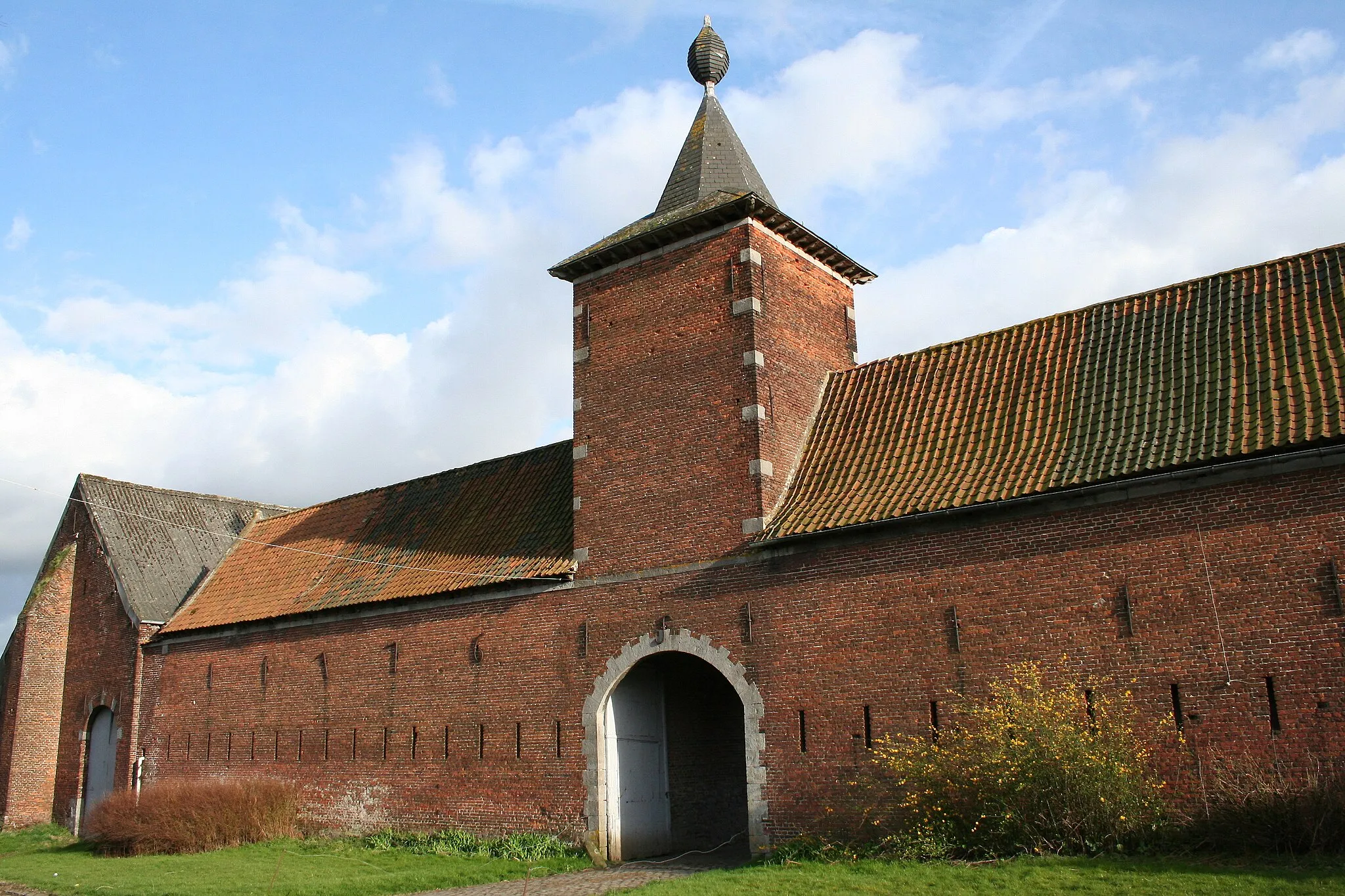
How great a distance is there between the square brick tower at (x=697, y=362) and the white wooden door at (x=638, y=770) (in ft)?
6.98

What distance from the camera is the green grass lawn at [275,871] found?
47.8 feet

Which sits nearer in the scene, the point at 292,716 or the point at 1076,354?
the point at 1076,354

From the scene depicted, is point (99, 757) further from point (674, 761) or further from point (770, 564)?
point (770, 564)

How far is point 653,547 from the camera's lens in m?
17.1

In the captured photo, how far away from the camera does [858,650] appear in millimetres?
14617

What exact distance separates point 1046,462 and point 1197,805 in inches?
171

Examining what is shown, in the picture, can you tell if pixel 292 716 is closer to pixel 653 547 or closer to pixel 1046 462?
pixel 653 547

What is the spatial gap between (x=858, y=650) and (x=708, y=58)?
1225cm

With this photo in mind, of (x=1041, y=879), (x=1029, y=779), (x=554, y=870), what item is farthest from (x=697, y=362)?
(x=1041, y=879)

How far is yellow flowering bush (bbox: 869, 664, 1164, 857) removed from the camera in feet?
38.7

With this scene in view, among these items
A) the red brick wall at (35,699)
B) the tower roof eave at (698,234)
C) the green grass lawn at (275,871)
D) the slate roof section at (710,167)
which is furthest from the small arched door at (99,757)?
the slate roof section at (710,167)

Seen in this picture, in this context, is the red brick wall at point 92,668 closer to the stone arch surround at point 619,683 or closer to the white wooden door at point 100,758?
the white wooden door at point 100,758

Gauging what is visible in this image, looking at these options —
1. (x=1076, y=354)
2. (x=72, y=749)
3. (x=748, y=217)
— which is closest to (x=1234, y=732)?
(x=1076, y=354)

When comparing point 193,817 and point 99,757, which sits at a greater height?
point 99,757
